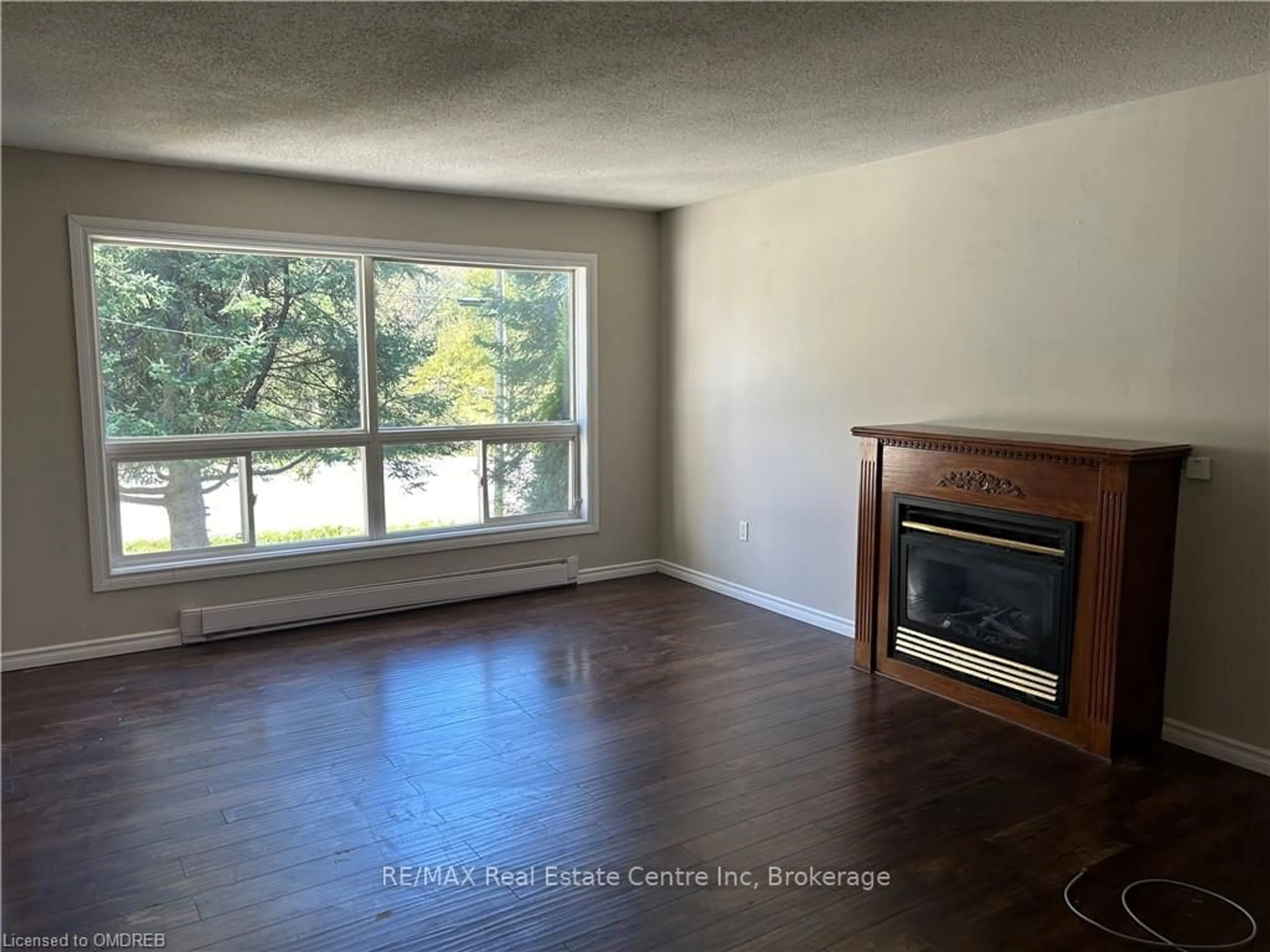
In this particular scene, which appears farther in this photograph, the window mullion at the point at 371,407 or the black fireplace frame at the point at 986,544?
the window mullion at the point at 371,407

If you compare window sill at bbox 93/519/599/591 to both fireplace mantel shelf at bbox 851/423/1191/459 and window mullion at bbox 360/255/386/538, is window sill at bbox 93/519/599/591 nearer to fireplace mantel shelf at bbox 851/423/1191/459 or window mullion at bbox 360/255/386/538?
window mullion at bbox 360/255/386/538

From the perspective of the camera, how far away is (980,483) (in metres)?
3.39

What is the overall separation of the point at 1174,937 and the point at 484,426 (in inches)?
162

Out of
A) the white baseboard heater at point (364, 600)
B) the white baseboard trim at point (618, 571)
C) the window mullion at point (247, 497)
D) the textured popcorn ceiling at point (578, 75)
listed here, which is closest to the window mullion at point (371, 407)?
the white baseboard heater at point (364, 600)

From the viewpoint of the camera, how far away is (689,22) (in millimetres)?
2367

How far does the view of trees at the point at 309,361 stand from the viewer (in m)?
4.27

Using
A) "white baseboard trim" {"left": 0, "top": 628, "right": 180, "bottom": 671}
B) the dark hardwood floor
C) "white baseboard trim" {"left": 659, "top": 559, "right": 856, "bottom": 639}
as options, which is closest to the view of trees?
"white baseboard trim" {"left": 0, "top": 628, "right": 180, "bottom": 671}

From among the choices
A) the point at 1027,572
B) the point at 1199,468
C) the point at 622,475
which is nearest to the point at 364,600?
the point at 622,475

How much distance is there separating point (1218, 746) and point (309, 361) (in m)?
4.43

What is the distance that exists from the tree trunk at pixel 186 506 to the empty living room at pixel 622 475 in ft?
0.07

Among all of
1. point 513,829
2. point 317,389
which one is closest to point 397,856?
point 513,829

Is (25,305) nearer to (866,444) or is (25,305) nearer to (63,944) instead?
(63,944)

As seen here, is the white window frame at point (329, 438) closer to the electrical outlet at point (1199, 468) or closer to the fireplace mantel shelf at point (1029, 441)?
the fireplace mantel shelf at point (1029, 441)

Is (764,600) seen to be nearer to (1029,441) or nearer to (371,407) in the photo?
(1029,441)
